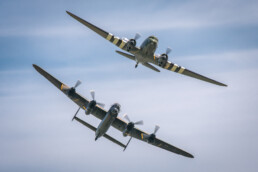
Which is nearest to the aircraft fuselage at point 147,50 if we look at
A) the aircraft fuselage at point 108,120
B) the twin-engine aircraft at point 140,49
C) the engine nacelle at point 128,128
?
the twin-engine aircraft at point 140,49

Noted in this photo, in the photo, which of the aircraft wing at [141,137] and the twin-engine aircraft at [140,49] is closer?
the twin-engine aircraft at [140,49]

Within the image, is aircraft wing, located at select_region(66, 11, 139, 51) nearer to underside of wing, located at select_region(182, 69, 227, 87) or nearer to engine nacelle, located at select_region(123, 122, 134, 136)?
underside of wing, located at select_region(182, 69, 227, 87)

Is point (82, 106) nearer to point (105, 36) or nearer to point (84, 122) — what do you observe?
point (84, 122)

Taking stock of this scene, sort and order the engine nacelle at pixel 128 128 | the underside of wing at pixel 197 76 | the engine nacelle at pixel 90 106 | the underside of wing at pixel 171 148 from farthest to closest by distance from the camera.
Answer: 1. the underside of wing at pixel 171 148
2. the underside of wing at pixel 197 76
3. the engine nacelle at pixel 128 128
4. the engine nacelle at pixel 90 106

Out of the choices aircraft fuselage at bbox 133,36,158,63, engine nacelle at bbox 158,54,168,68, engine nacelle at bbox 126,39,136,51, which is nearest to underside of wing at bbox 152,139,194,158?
engine nacelle at bbox 158,54,168,68

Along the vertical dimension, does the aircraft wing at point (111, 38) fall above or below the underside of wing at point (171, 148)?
above

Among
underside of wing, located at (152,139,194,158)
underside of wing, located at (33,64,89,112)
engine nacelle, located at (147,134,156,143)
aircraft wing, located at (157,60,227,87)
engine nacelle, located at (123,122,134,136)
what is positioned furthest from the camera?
underside of wing, located at (152,139,194,158)

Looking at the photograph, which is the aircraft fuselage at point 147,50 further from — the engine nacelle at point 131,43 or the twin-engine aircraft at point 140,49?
the engine nacelle at point 131,43

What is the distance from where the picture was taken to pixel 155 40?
41.8 meters

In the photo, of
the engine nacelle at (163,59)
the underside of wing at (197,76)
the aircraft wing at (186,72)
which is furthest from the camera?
the underside of wing at (197,76)

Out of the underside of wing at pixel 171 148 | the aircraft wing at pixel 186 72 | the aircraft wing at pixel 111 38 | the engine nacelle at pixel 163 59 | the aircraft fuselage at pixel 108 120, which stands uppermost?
the aircraft wing at pixel 186 72

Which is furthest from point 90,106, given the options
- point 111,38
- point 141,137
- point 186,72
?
point 186,72

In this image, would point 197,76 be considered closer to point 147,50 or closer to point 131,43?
point 147,50

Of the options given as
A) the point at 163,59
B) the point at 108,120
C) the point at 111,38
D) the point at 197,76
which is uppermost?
the point at 197,76
